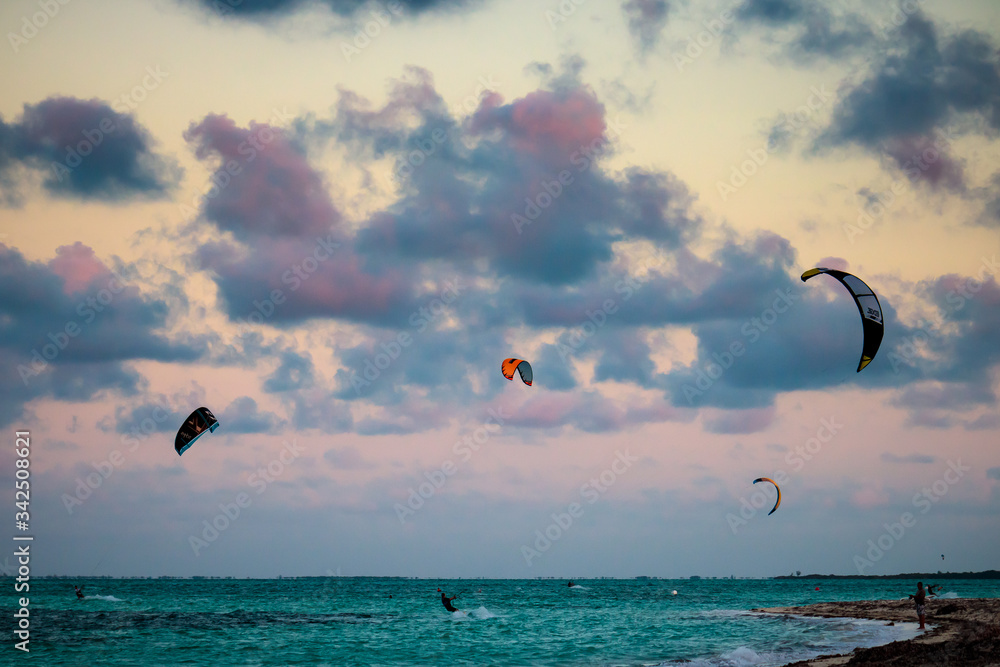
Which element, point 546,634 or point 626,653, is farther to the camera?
point 546,634

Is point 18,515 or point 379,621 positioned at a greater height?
point 18,515

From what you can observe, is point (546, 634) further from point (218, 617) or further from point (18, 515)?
point (18, 515)

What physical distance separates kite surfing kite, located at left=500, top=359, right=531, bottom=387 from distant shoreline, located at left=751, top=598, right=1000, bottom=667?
14.3 m

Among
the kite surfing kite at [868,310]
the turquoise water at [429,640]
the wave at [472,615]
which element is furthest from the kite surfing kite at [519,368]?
the wave at [472,615]

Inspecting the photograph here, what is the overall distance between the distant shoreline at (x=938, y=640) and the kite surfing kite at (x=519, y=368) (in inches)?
562

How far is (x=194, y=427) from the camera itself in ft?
93.5

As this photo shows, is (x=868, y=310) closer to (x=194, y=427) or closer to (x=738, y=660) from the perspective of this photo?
(x=738, y=660)

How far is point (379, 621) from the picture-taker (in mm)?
48906

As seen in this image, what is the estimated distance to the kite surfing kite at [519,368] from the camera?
3157 centimetres

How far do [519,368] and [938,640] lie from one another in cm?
1710

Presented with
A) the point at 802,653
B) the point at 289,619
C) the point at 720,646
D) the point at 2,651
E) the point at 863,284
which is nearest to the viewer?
the point at 863,284

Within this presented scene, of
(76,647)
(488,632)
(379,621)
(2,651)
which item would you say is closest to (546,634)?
(488,632)

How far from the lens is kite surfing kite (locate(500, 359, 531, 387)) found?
104 feet

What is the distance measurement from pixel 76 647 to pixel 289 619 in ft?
59.1
